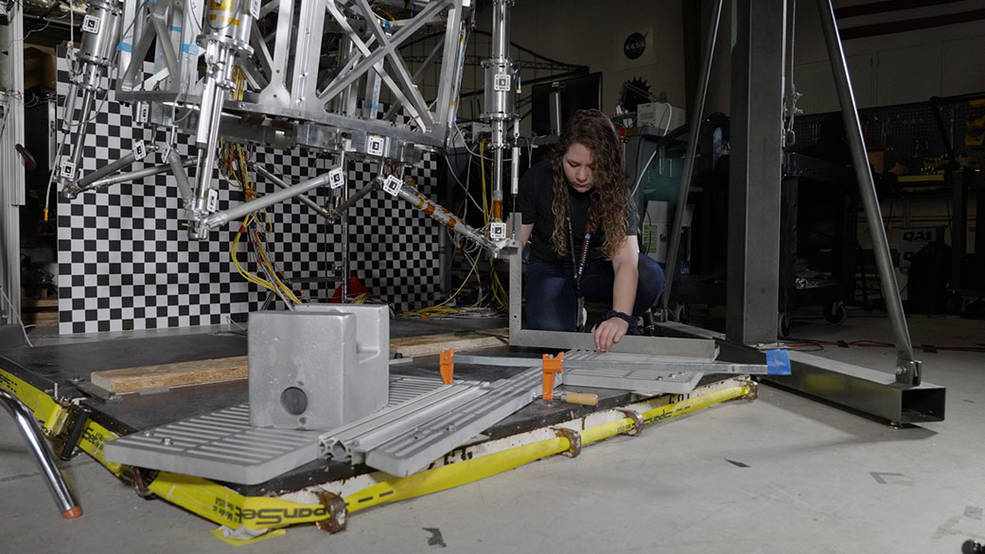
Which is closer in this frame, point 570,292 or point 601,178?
point 601,178

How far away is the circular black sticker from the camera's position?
27.4 feet

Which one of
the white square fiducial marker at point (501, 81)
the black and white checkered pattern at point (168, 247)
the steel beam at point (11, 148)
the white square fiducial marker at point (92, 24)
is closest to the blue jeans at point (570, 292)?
the white square fiducial marker at point (501, 81)

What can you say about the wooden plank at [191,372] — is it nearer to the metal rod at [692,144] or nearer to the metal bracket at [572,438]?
the metal bracket at [572,438]

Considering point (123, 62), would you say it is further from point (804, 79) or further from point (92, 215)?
point (804, 79)

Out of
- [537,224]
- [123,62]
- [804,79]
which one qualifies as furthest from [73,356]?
[804,79]

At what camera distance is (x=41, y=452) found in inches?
43.3

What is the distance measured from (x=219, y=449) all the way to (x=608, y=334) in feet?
4.06

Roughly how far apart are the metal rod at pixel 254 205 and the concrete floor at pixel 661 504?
23.2 inches

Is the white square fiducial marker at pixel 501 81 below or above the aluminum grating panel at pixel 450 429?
above

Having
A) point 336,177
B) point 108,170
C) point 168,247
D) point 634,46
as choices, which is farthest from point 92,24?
point 634,46

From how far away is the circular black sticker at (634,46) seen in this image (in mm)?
8344

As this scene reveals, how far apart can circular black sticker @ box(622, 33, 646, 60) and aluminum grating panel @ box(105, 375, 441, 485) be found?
807cm

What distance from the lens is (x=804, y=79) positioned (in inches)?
275

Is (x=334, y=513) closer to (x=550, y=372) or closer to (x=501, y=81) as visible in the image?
(x=550, y=372)
